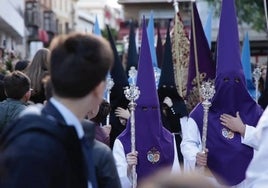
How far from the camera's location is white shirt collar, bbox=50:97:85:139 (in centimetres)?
239


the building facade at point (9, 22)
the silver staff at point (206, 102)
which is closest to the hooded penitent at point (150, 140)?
the silver staff at point (206, 102)

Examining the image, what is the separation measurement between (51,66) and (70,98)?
0.13 m

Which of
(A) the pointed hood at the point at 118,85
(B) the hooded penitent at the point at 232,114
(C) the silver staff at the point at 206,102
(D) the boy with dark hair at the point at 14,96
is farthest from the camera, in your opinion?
(A) the pointed hood at the point at 118,85

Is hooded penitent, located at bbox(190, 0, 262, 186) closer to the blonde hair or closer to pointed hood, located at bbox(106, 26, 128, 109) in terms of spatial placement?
the blonde hair

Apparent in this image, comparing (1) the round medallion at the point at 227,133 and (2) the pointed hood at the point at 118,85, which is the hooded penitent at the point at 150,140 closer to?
(1) the round medallion at the point at 227,133

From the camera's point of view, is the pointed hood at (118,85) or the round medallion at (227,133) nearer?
the round medallion at (227,133)

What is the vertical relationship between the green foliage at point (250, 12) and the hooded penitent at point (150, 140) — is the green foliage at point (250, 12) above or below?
above

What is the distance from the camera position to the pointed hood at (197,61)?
6.89 meters

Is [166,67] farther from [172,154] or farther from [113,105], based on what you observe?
[172,154]

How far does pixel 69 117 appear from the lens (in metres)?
2.40

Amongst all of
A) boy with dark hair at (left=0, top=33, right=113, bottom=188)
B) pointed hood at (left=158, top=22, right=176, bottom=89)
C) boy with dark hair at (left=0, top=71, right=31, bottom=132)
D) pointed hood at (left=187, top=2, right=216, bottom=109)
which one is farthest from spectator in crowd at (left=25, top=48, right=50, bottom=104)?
boy with dark hair at (left=0, top=33, right=113, bottom=188)

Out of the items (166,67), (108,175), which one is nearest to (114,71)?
(166,67)

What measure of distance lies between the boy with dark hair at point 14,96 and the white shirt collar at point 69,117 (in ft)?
8.25

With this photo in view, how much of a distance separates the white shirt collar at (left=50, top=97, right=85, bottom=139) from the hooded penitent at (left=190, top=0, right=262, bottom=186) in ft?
9.64
